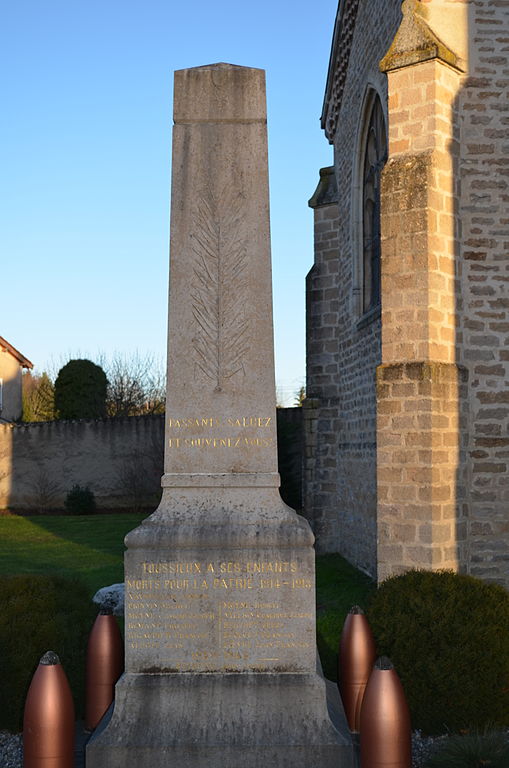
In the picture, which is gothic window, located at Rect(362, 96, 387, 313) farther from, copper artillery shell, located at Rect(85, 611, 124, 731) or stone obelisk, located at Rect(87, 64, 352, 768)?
copper artillery shell, located at Rect(85, 611, 124, 731)

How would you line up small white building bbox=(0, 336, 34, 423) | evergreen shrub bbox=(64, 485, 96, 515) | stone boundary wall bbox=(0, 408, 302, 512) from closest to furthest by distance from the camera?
evergreen shrub bbox=(64, 485, 96, 515) → stone boundary wall bbox=(0, 408, 302, 512) → small white building bbox=(0, 336, 34, 423)

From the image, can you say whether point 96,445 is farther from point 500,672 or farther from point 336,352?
point 500,672

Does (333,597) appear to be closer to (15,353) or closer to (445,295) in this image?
(445,295)

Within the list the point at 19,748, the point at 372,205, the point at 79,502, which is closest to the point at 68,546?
the point at 79,502

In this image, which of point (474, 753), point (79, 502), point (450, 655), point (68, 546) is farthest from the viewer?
point (79, 502)

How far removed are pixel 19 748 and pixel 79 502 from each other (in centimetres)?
1681

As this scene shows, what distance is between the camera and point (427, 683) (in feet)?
16.2

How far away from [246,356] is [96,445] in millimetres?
18469

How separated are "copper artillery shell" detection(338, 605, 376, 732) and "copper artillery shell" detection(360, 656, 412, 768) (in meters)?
0.81

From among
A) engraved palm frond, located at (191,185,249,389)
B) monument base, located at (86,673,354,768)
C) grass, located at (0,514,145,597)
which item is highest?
engraved palm frond, located at (191,185,249,389)

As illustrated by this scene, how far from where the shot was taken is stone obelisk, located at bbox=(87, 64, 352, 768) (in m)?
4.04

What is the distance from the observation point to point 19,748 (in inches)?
191

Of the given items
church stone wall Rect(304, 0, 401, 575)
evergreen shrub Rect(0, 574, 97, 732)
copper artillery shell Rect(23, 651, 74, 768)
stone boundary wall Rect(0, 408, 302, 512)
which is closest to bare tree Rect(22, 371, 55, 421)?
stone boundary wall Rect(0, 408, 302, 512)

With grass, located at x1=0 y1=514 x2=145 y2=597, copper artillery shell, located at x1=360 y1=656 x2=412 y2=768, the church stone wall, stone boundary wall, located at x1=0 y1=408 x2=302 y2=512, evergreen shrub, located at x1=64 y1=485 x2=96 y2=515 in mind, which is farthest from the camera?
stone boundary wall, located at x1=0 y1=408 x2=302 y2=512
